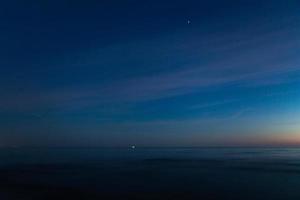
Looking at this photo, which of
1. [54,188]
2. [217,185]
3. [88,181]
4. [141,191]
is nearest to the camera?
[141,191]

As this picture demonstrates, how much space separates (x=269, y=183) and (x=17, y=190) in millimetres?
26449

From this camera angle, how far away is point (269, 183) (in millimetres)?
39531

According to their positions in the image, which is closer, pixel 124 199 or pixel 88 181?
pixel 124 199

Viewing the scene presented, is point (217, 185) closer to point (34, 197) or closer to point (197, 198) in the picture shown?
point (197, 198)

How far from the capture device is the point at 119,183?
39.6 metres

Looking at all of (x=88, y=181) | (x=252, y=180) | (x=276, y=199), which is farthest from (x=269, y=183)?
(x=88, y=181)

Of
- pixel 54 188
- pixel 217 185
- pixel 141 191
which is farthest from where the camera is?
pixel 217 185

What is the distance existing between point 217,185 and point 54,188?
54.8ft

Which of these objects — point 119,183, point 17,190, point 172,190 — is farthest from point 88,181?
point 172,190

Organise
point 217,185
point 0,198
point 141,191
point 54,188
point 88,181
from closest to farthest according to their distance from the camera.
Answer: point 0,198, point 141,191, point 54,188, point 217,185, point 88,181

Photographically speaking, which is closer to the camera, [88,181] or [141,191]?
[141,191]

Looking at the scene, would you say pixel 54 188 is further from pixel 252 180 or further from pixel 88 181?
pixel 252 180

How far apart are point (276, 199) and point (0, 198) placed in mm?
22263

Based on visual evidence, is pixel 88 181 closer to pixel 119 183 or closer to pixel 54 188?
pixel 119 183
